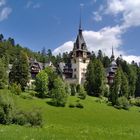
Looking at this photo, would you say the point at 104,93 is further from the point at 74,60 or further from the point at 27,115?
the point at 27,115

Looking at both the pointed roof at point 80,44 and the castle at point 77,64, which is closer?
the castle at point 77,64

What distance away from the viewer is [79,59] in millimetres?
149875

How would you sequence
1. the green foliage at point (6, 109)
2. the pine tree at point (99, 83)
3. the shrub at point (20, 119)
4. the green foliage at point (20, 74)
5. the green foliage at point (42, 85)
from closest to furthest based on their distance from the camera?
the green foliage at point (6, 109), the shrub at point (20, 119), the green foliage at point (42, 85), the green foliage at point (20, 74), the pine tree at point (99, 83)

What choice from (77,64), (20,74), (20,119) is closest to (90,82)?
(77,64)

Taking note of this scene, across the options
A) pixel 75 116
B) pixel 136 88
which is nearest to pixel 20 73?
pixel 75 116

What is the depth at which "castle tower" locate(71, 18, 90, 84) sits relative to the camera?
149 metres

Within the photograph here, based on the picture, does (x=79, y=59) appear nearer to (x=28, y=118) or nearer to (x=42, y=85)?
(x=42, y=85)

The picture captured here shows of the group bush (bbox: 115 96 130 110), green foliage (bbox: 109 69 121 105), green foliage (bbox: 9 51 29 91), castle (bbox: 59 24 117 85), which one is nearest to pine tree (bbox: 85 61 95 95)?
green foliage (bbox: 109 69 121 105)

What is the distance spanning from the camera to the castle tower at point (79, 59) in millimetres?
148625

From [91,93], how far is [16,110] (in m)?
82.1

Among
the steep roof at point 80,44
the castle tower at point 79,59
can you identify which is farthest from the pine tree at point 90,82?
the steep roof at point 80,44

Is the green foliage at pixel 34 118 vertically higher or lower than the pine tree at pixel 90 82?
lower

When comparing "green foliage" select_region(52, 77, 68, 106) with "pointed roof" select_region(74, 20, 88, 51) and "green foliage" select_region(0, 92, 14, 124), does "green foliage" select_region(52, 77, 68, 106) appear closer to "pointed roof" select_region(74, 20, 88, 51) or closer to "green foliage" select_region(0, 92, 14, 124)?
"green foliage" select_region(0, 92, 14, 124)

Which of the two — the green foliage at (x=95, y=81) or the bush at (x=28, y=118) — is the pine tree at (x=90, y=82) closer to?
the green foliage at (x=95, y=81)
